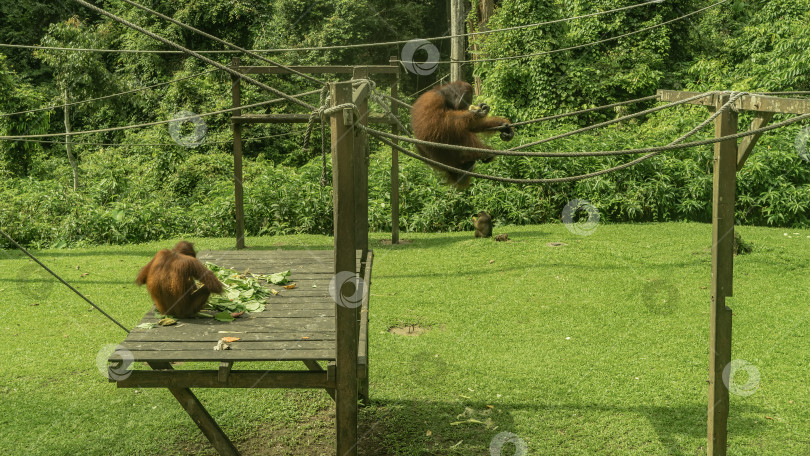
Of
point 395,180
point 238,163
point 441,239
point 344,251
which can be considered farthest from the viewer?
point 441,239

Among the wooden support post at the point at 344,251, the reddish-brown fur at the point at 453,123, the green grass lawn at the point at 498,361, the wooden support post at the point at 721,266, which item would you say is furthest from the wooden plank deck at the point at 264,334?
the wooden support post at the point at 721,266

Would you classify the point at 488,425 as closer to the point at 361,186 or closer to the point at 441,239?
the point at 361,186

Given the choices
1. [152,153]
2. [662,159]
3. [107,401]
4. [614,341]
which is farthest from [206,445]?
[152,153]

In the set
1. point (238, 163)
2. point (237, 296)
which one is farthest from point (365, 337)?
point (238, 163)

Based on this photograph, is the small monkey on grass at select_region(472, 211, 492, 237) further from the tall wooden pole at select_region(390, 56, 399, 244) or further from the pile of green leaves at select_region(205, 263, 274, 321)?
the pile of green leaves at select_region(205, 263, 274, 321)

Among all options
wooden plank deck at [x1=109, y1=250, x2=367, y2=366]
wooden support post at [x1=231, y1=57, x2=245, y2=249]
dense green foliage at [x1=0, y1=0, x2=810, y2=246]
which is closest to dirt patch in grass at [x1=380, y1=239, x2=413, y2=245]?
dense green foliage at [x1=0, y1=0, x2=810, y2=246]

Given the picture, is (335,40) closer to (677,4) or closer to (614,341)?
(677,4)

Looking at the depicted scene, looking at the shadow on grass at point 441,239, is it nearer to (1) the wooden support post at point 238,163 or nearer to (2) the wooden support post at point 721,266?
(1) the wooden support post at point 238,163

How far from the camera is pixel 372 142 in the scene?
18.0m

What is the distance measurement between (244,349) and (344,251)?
0.84 metres

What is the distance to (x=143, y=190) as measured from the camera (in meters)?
12.7

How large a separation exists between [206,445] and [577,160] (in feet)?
25.5

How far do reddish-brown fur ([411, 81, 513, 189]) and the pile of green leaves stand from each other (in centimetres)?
146

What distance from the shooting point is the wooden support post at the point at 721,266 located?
3.74 meters
